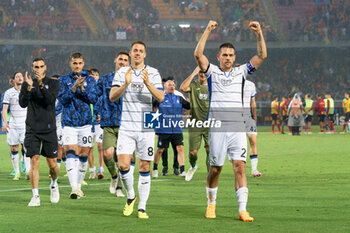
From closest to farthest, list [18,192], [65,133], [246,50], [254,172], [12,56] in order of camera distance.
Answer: [65,133]
[18,192]
[254,172]
[12,56]
[246,50]

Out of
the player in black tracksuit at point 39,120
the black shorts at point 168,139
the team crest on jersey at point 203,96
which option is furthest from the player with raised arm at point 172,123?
the player in black tracksuit at point 39,120

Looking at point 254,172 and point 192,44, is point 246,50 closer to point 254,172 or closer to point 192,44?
point 192,44

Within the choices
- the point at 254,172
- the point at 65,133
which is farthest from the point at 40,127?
the point at 254,172

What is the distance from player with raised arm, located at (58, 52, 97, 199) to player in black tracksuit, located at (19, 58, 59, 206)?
0.78 m

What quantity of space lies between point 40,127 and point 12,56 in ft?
128

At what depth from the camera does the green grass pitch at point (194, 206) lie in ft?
23.7

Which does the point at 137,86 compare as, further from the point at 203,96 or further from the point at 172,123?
the point at 172,123

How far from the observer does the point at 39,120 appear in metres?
9.22

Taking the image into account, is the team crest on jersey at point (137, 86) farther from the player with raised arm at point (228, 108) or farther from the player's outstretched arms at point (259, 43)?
the player's outstretched arms at point (259, 43)

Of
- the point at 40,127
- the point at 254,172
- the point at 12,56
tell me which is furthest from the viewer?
the point at 12,56

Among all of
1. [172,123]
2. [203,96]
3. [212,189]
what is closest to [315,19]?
[172,123]

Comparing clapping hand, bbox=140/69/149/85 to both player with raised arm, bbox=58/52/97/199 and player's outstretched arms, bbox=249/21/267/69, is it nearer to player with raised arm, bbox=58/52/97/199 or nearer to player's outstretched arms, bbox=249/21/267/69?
player's outstretched arms, bbox=249/21/267/69

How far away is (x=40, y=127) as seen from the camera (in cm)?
920

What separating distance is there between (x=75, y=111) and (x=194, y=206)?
2687 millimetres
